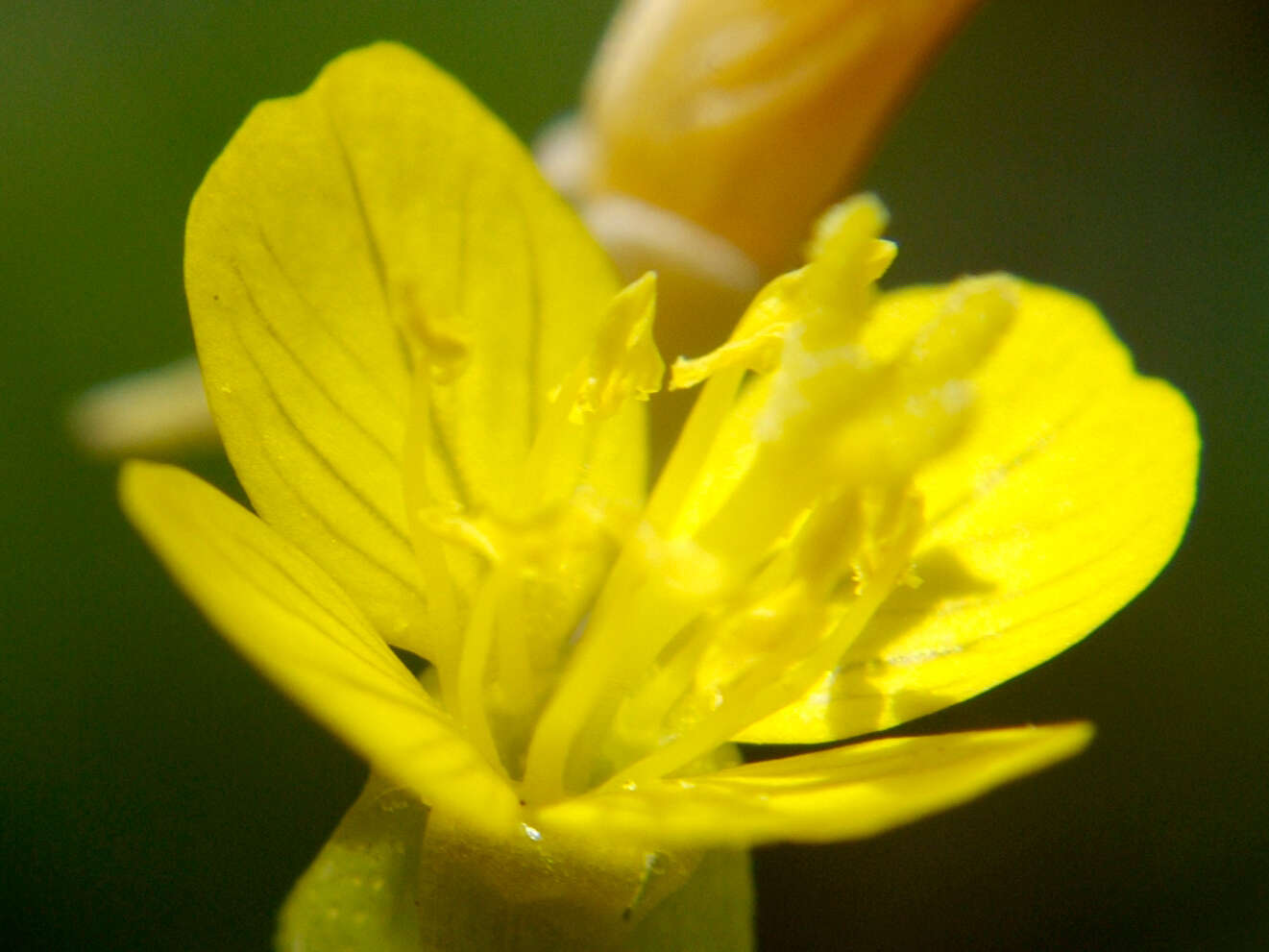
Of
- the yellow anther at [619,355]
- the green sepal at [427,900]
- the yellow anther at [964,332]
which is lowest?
the green sepal at [427,900]

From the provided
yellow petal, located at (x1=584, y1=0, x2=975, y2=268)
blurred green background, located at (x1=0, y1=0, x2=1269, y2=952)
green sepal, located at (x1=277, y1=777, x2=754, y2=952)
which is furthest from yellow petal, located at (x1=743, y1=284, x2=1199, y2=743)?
blurred green background, located at (x1=0, y1=0, x2=1269, y2=952)

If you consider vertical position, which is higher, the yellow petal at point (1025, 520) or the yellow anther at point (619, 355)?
the yellow anther at point (619, 355)

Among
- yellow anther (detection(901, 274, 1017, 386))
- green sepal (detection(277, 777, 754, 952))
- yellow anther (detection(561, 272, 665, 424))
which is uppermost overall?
yellow anther (detection(561, 272, 665, 424))

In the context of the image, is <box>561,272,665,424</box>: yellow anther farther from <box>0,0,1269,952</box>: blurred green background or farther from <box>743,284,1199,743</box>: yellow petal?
<box>0,0,1269,952</box>: blurred green background

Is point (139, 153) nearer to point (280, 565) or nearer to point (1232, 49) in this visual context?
point (280, 565)

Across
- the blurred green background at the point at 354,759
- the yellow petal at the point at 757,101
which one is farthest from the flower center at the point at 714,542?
the blurred green background at the point at 354,759

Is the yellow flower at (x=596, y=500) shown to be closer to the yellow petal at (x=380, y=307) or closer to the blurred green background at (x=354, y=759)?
the yellow petal at (x=380, y=307)

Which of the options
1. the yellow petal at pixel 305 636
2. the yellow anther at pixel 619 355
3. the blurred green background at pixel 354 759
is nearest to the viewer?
the yellow petal at pixel 305 636
